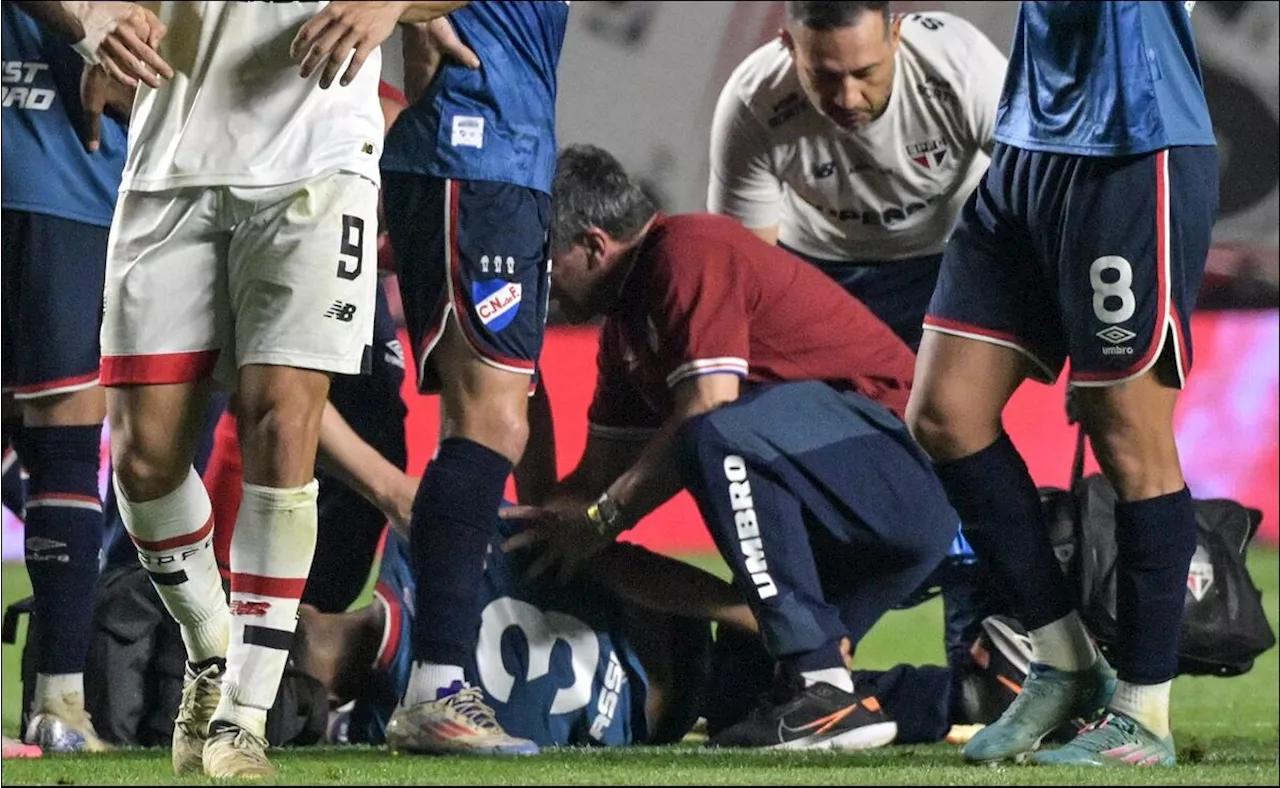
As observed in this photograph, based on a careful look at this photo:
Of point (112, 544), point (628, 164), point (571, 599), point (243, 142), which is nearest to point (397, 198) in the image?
point (243, 142)

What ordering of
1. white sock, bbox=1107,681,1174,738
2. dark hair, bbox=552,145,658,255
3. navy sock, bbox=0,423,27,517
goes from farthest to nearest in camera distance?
navy sock, bbox=0,423,27,517 → dark hair, bbox=552,145,658,255 → white sock, bbox=1107,681,1174,738

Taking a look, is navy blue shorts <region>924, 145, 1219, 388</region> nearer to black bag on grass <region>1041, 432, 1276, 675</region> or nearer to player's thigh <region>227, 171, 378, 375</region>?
black bag on grass <region>1041, 432, 1276, 675</region>

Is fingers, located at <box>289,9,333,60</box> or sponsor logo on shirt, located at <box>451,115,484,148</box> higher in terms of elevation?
fingers, located at <box>289,9,333,60</box>

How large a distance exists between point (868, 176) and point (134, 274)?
87.8 inches

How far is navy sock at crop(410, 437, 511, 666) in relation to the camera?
11.0 feet

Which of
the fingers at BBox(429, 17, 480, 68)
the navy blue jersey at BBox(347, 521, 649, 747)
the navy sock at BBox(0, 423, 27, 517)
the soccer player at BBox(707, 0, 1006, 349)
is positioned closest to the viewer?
the fingers at BBox(429, 17, 480, 68)

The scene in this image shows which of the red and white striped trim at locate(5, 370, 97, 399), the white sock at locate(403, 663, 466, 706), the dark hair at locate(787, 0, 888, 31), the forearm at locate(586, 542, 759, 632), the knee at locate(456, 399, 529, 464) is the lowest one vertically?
the white sock at locate(403, 663, 466, 706)

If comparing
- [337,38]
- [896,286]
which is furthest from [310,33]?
[896,286]

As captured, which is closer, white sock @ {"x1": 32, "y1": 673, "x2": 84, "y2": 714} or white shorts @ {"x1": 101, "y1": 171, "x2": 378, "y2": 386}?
white shorts @ {"x1": 101, "y1": 171, "x2": 378, "y2": 386}

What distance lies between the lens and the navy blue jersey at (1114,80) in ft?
9.98

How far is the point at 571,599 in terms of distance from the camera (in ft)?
12.4

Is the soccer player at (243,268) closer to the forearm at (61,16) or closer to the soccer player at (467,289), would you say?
the forearm at (61,16)

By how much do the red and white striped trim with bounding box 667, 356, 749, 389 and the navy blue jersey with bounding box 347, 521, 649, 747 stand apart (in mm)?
440

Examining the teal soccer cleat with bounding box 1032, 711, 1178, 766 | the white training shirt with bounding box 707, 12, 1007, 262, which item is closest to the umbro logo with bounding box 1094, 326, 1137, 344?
the teal soccer cleat with bounding box 1032, 711, 1178, 766
